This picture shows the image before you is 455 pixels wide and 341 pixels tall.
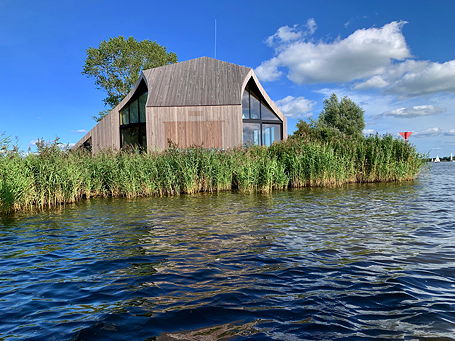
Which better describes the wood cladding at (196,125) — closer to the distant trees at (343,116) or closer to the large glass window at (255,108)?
the large glass window at (255,108)

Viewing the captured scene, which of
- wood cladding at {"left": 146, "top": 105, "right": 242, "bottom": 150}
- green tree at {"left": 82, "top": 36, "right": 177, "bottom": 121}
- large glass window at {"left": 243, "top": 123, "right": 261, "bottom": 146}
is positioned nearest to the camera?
wood cladding at {"left": 146, "top": 105, "right": 242, "bottom": 150}

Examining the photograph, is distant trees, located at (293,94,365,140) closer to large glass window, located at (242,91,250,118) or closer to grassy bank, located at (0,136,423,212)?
large glass window, located at (242,91,250,118)

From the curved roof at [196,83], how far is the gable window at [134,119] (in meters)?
1.42

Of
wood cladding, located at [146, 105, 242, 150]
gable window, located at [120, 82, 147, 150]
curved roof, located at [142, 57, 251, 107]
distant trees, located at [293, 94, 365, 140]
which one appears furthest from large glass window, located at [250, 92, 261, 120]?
distant trees, located at [293, 94, 365, 140]

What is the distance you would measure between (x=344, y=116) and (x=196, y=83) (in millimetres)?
23784

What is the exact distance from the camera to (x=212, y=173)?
13.8m

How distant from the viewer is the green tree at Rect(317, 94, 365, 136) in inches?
1558

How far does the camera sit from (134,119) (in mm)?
23016

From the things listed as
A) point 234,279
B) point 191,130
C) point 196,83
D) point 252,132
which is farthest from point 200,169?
point 234,279

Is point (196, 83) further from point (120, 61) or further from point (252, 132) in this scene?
point (120, 61)

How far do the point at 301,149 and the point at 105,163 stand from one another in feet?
27.0

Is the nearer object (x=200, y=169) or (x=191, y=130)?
(x=200, y=169)

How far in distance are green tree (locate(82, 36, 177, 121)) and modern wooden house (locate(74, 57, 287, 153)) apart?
13.1 meters

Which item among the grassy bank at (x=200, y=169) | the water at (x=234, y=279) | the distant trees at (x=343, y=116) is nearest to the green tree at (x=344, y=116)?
the distant trees at (x=343, y=116)
